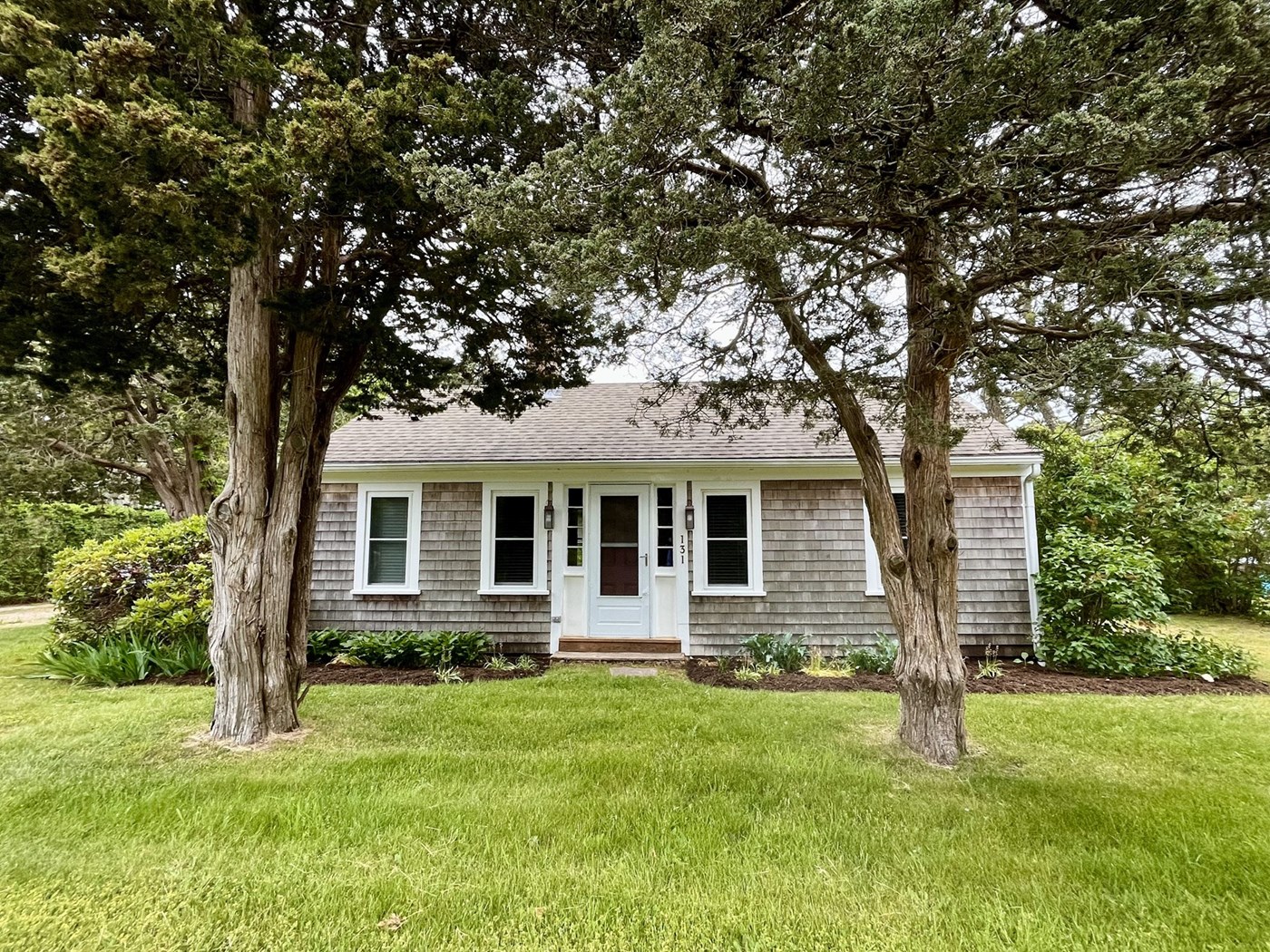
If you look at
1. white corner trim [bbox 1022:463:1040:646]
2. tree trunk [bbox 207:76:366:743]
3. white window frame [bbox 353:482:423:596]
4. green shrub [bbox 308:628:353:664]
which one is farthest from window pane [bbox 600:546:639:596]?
white corner trim [bbox 1022:463:1040:646]

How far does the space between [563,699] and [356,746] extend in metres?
2.01

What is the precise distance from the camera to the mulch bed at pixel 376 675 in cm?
694

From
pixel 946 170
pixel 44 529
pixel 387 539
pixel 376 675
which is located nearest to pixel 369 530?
pixel 387 539

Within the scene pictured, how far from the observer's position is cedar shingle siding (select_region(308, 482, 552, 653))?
8.62m

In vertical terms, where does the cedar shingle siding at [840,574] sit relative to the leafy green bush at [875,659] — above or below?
above

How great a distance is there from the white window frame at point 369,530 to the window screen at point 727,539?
13.9ft

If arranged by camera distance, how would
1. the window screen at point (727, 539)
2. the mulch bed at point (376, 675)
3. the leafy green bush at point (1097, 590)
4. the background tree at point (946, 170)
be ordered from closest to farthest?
the background tree at point (946, 170) → the mulch bed at point (376, 675) → the leafy green bush at point (1097, 590) → the window screen at point (727, 539)

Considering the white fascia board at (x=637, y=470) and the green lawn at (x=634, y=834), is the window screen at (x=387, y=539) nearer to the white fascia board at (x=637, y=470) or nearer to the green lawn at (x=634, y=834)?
the white fascia board at (x=637, y=470)

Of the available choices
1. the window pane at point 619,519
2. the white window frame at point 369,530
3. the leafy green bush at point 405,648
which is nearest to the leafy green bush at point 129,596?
the leafy green bush at point 405,648

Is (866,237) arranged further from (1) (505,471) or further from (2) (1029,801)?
(1) (505,471)

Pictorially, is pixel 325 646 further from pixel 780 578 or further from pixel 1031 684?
pixel 1031 684

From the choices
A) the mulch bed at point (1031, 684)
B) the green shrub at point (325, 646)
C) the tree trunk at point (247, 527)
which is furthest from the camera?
the green shrub at point (325, 646)

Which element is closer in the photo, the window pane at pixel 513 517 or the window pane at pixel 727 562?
the window pane at pixel 727 562

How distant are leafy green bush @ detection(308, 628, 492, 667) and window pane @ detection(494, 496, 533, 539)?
4.90 feet
